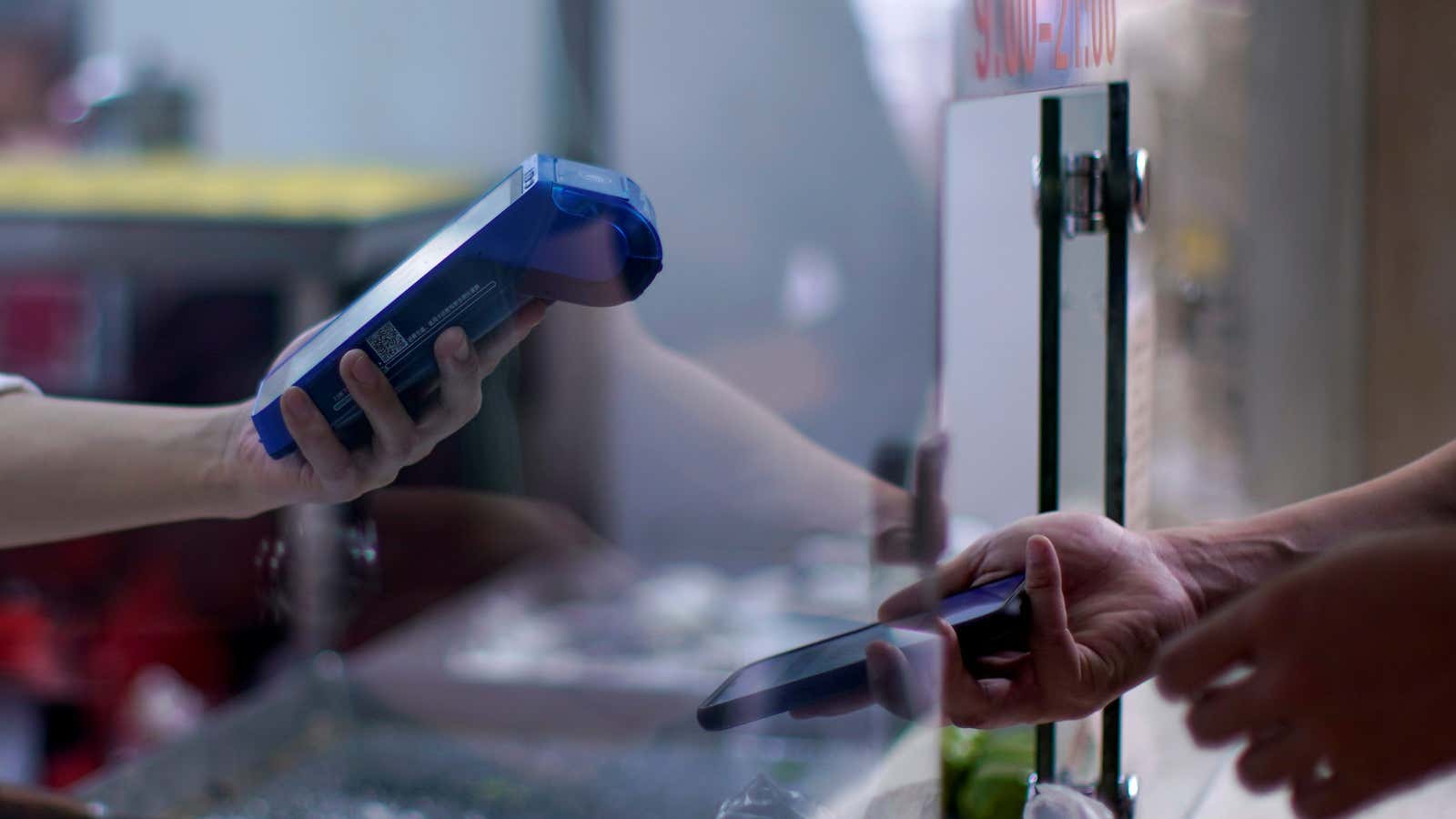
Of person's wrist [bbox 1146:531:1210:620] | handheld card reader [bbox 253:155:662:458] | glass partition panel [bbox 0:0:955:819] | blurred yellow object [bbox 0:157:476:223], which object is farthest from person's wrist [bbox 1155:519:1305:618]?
blurred yellow object [bbox 0:157:476:223]

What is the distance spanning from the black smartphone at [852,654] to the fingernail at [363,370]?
19 centimetres

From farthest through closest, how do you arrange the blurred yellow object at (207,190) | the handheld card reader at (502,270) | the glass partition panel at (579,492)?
the blurred yellow object at (207,190) → the glass partition panel at (579,492) → the handheld card reader at (502,270)

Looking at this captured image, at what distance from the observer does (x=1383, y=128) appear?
88 centimetres

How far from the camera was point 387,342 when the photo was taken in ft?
1.38

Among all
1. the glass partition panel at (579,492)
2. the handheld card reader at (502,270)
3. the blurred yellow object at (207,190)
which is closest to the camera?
the handheld card reader at (502,270)

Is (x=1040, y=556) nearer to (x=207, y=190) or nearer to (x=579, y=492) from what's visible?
(x=579, y=492)

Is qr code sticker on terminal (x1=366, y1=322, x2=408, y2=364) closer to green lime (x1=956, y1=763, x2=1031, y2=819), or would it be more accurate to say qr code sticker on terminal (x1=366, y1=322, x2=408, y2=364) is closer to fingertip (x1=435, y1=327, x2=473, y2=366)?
fingertip (x1=435, y1=327, x2=473, y2=366)

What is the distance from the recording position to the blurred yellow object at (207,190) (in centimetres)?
110

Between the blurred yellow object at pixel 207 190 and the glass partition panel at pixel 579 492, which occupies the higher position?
the blurred yellow object at pixel 207 190

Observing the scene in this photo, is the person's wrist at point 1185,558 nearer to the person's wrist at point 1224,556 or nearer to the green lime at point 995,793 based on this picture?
the person's wrist at point 1224,556

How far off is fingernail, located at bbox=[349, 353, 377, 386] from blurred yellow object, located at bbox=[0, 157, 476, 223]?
647 mm

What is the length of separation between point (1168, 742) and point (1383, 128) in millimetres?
550

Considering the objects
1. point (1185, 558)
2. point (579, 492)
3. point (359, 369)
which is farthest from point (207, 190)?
point (1185, 558)

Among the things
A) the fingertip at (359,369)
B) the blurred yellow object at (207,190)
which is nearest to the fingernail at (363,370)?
the fingertip at (359,369)
